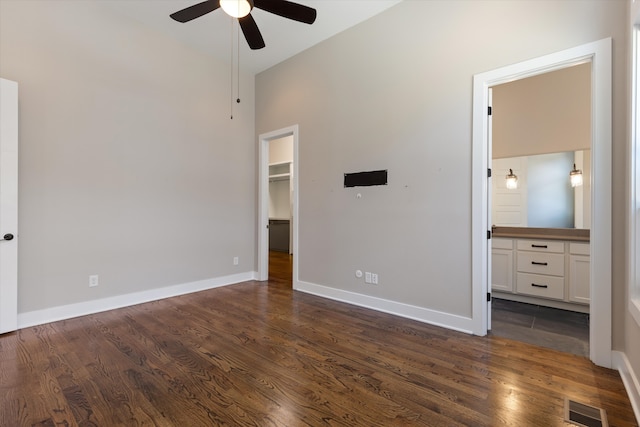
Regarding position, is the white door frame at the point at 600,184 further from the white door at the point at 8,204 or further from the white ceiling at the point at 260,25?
the white door at the point at 8,204

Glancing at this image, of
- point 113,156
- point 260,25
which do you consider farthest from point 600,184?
point 113,156

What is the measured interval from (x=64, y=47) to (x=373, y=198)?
12.1 feet

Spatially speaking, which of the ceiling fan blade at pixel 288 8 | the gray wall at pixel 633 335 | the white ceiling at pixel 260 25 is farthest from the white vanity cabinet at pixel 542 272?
the ceiling fan blade at pixel 288 8

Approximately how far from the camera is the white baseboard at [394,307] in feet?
9.30

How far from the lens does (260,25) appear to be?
3.56 m

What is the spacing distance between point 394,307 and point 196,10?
3.40 metres

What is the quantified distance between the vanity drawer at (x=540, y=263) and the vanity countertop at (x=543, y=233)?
0.71ft

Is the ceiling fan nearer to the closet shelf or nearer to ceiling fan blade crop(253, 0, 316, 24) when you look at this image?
ceiling fan blade crop(253, 0, 316, 24)

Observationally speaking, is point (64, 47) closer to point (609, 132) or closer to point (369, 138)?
point (369, 138)

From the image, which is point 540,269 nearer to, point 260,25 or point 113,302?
point 260,25

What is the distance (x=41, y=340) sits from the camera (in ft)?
8.52

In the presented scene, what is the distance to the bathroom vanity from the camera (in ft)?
11.0

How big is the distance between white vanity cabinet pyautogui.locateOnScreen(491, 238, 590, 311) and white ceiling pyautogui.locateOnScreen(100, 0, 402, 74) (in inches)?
129

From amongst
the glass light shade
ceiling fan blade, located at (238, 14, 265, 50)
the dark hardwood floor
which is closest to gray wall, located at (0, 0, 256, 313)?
the dark hardwood floor
